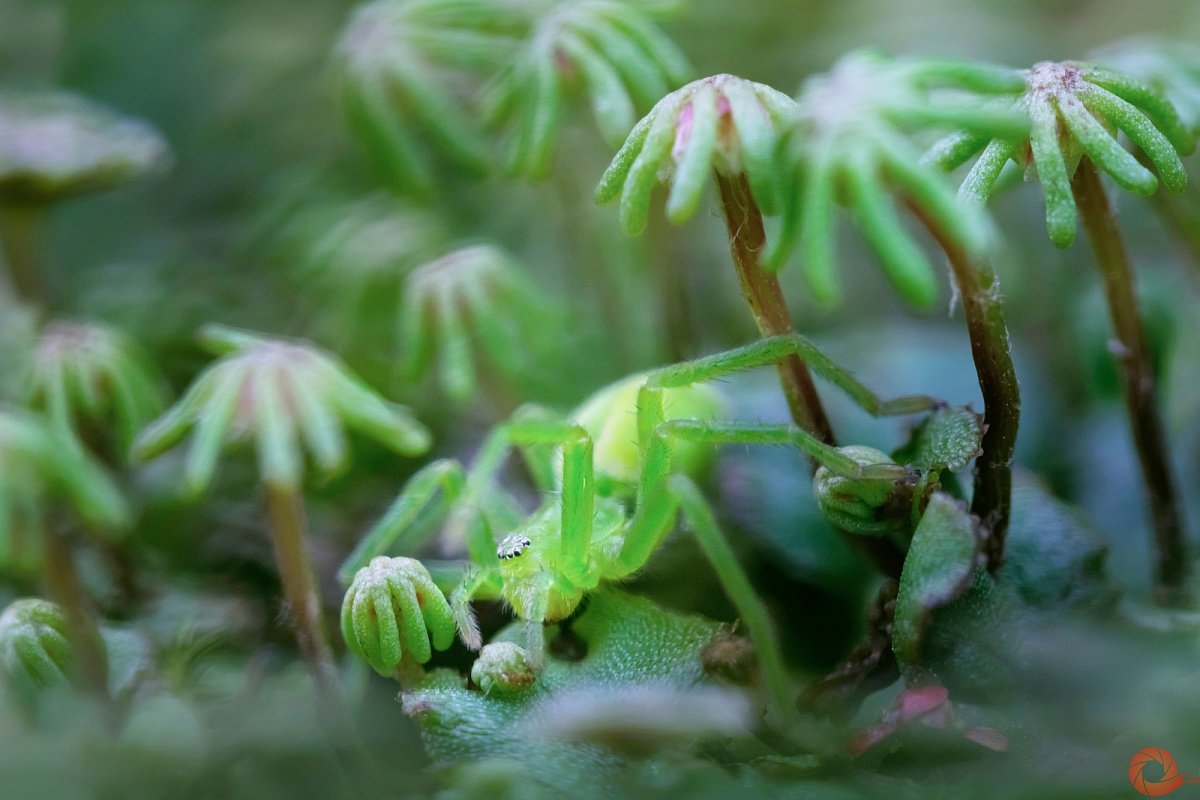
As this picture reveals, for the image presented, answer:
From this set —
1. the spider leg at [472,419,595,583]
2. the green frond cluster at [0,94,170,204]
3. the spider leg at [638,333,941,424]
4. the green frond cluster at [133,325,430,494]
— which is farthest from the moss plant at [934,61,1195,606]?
the green frond cluster at [0,94,170,204]

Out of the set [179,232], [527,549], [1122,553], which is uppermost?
[179,232]

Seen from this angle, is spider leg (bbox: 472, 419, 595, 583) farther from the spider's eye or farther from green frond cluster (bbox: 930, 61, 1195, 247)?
green frond cluster (bbox: 930, 61, 1195, 247)

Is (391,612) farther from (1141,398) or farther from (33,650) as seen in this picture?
(1141,398)

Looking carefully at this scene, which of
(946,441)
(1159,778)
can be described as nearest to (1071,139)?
(946,441)

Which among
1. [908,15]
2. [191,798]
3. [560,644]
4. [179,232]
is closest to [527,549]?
[560,644]

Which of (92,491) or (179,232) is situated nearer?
(92,491)

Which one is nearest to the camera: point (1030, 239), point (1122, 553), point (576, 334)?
point (1122, 553)

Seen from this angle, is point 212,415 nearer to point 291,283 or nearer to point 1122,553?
point 291,283
